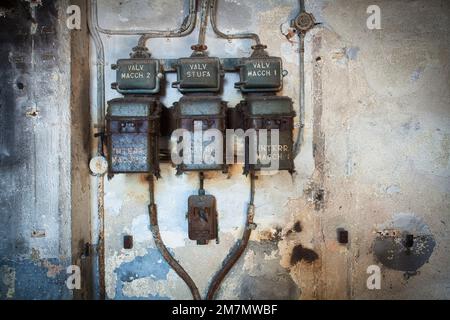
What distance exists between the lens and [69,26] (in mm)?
2029

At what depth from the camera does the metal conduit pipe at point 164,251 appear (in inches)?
89.3

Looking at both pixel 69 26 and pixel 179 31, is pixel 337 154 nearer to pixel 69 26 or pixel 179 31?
pixel 179 31

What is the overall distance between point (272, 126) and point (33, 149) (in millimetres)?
1621

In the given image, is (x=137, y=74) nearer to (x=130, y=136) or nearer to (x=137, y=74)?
(x=137, y=74)

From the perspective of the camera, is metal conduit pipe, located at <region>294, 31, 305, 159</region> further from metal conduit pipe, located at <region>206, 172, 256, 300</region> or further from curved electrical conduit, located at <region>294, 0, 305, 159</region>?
metal conduit pipe, located at <region>206, 172, 256, 300</region>

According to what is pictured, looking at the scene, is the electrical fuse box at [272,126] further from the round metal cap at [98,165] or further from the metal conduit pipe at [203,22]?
the round metal cap at [98,165]

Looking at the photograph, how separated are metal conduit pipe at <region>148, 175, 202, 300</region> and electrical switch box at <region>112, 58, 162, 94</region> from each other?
0.69 metres

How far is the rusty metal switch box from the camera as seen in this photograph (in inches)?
86.0

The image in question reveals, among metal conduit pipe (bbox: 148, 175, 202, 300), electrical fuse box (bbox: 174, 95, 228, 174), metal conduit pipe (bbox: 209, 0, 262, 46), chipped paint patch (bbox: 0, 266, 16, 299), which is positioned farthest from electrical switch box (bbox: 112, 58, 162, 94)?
chipped paint patch (bbox: 0, 266, 16, 299)

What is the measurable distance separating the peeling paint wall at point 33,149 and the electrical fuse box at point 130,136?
0.35 meters

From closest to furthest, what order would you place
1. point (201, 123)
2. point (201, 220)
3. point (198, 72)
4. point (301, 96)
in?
point (201, 123) < point (198, 72) < point (201, 220) < point (301, 96)

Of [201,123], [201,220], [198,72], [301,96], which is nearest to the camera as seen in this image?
[201,123]

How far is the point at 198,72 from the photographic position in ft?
6.81

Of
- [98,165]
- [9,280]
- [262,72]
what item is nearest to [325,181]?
[262,72]
